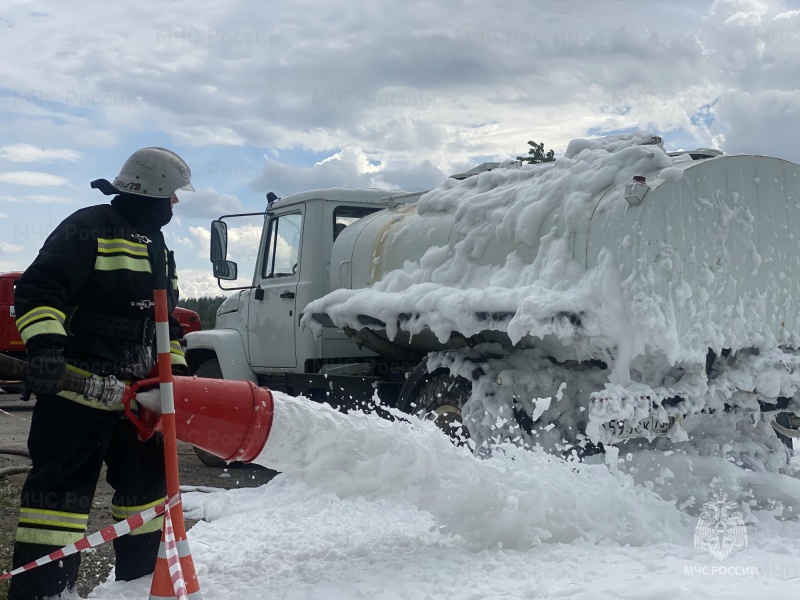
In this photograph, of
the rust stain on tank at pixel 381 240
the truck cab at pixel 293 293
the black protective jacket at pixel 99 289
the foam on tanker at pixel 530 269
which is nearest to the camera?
the black protective jacket at pixel 99 289

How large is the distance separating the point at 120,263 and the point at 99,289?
0.15 meters

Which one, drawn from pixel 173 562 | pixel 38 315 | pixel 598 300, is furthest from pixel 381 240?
pixel 173 562

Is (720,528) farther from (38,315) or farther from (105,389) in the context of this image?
(38,315)

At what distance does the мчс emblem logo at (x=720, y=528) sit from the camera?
410 cm

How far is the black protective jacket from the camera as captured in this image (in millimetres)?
3541

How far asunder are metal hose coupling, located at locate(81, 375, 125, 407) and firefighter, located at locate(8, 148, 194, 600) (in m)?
0.02

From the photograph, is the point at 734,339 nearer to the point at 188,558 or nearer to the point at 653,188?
the point at 653,188

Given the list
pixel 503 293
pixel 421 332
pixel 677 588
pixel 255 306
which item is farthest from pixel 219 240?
pixel 677 588

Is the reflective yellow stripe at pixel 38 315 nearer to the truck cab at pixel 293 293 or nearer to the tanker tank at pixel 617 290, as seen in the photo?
the tanker tank at pixel 617 290

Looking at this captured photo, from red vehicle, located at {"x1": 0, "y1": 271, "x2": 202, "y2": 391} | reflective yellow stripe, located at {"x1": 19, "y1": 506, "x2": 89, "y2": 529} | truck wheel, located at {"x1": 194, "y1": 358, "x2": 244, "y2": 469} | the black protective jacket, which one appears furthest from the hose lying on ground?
red vehicle, located at {"x1": 0, "y1": 271, "x2": 202, "y2": 391}

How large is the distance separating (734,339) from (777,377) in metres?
0.35

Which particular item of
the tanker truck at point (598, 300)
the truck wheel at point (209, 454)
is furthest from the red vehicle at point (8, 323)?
the tanker truck at point (598, 300)

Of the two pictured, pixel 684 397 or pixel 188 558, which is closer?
pixel 188 558

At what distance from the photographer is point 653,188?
4.69m
